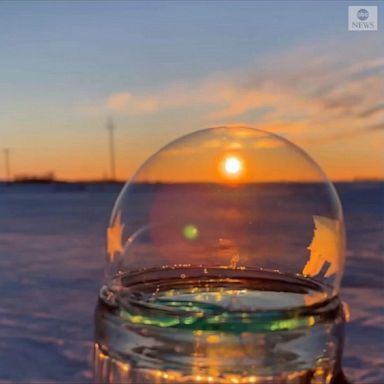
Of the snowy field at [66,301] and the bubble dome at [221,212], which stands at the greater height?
the bubble dome at [221,212]

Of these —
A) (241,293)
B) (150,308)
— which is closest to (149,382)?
(150,308)

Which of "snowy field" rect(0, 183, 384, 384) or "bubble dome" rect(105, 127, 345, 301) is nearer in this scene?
"bubble dome" rect(105, 127, 345, 301)

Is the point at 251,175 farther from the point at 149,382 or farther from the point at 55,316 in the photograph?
the point at 55,316

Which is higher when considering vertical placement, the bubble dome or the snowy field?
the bubble dome

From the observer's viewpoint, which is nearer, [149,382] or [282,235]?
[149,382]

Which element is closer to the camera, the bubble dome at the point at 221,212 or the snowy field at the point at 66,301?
the bubble dome at the point at 221,212
